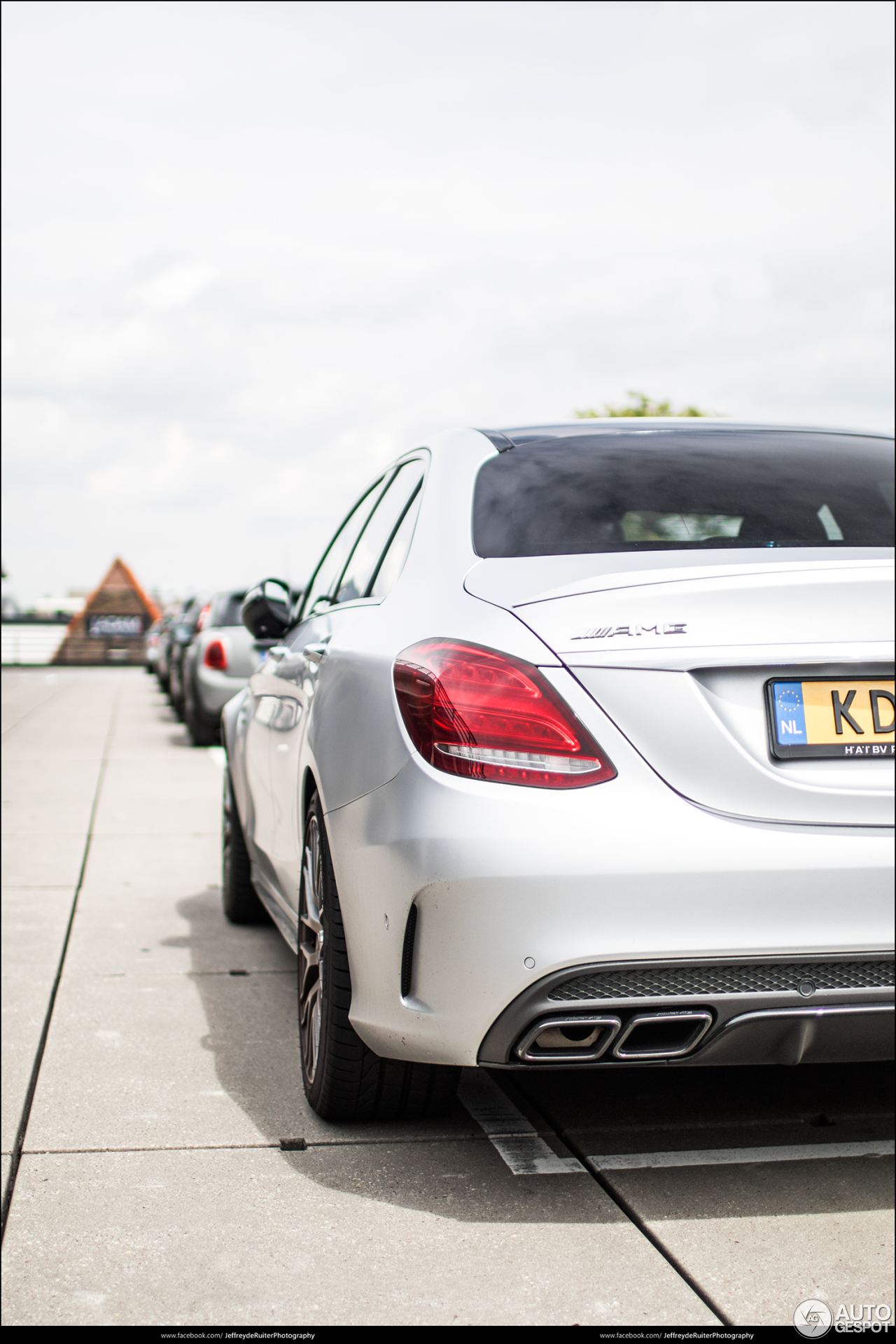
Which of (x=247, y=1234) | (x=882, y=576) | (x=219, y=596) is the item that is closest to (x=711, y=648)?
(x=882, y=576)

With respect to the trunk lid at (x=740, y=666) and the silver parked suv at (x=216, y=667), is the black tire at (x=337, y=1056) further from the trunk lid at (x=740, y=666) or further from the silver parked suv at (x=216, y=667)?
the silver parked suv at (x=216, y=667)

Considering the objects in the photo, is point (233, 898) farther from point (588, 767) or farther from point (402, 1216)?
point (588, 767)

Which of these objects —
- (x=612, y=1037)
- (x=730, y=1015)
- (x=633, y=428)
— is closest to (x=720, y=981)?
(x=730, y=1015)

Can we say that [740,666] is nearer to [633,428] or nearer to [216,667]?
[633,428]

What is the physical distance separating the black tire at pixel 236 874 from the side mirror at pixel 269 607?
3.21 ft

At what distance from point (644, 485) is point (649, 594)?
2.45ft

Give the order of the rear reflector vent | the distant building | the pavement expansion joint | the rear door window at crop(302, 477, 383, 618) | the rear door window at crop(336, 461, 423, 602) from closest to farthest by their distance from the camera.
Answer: the rear reflector vent, the pavement expansion joint, the rear door window at crop(336, 461, 423, 602), the rear door window at crop(302, 477, 383, 618), the distant building

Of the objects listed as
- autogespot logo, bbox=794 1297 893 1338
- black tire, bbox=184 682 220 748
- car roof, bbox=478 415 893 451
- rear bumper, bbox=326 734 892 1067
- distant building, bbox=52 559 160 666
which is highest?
car roof, bbox=478 415 893 451

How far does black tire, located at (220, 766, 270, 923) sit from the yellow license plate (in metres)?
3.39

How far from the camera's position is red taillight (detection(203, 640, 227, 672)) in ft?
52.6

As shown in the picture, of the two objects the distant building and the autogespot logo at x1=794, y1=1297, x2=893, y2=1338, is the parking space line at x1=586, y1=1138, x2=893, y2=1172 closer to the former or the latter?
the autogespot logo at x1=794, y1=1297, x2=893, y2=1338

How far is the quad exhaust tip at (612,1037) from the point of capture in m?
2.79

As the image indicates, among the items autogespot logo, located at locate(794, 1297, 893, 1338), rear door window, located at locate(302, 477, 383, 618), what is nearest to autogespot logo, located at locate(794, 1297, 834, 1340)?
autogespot logo, located at locate(794, 1297, 893, 1338)

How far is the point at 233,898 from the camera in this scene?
609 cm
